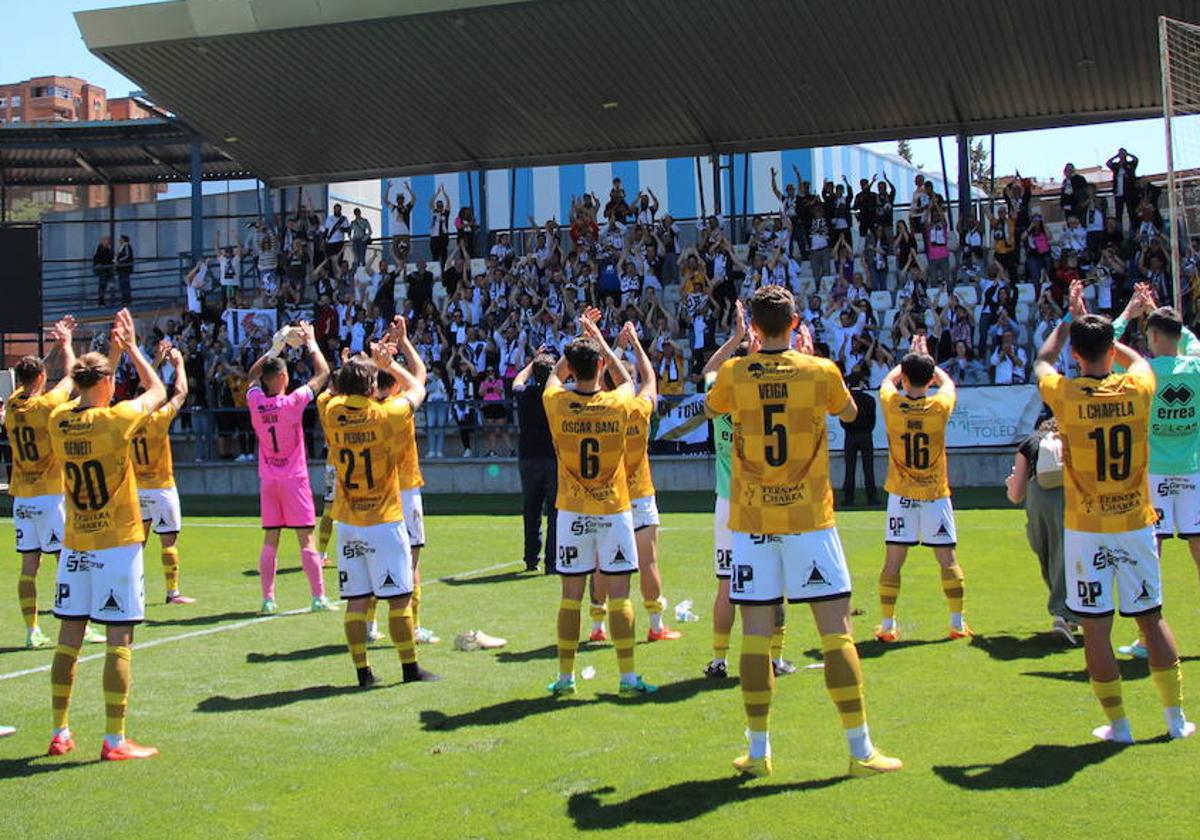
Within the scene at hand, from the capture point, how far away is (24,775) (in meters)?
7.23

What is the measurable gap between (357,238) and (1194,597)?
24361 mm

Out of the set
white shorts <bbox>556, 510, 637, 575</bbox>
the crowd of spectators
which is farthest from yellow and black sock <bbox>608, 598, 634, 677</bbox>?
the crowd of spectators

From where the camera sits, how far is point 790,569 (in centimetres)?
662

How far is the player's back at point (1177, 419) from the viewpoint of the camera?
9406 millimetres

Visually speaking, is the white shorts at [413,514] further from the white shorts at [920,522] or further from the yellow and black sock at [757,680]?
the yellow and black sock at [757,680]

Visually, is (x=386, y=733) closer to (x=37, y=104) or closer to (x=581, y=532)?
(x=581, y=532)

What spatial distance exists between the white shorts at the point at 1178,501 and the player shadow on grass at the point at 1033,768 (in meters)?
2.90

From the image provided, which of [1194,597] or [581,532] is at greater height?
[581,532]

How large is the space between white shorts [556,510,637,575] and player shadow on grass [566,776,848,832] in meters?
2.26

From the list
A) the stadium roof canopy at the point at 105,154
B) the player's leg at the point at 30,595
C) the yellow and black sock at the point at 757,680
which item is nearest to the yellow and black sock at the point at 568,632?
the yellow and black sock at the point at 757,680

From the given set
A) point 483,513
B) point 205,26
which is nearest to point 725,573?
point 483,513

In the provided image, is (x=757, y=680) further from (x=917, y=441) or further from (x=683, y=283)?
(x=683, y=283)

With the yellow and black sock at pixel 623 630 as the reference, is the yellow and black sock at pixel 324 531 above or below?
above

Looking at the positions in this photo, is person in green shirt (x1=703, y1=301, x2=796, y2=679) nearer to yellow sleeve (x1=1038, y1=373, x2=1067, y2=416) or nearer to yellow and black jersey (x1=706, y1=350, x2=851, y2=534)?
yellow and black jersey (x1=706, y1=350, x2=851, y2=534)
